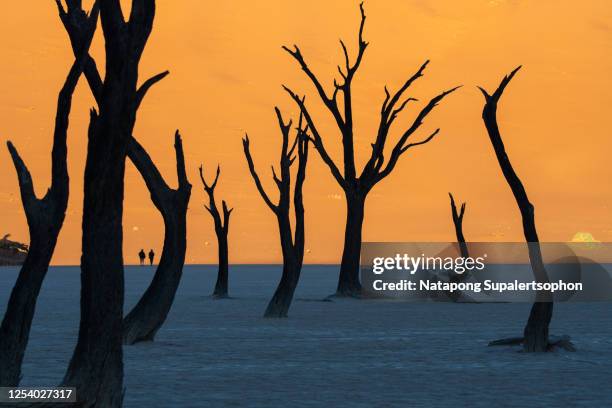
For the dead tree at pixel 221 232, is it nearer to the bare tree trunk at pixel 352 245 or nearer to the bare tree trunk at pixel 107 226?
the bare tree trunk at pixel 352 245

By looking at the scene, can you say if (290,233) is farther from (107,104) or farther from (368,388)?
(107,104)

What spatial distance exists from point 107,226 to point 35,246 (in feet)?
4.47

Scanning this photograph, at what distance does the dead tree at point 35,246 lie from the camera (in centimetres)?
1386

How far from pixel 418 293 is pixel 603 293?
11.2 metres

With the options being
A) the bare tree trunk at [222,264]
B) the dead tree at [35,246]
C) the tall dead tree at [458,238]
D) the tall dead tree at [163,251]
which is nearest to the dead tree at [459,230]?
the tall dead tree at [458,238]

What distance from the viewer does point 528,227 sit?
2292 cm

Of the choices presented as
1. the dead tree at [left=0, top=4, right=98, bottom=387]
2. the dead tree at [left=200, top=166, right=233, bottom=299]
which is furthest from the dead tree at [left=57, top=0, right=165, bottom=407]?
the dead tree at [left=200, top=166, right=233, bottom=299]

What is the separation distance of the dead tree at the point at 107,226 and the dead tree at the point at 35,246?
0.92 m

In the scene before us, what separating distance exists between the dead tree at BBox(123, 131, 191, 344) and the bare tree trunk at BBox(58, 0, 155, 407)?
10807 mm

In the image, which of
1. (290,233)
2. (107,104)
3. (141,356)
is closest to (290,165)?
(290,233)

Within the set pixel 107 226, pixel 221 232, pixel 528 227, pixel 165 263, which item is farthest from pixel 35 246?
pixel 221 232

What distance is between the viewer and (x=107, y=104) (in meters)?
13.0

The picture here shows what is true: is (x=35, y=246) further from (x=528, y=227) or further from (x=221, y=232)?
(x=221, y=232)

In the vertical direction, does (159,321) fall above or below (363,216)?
below
